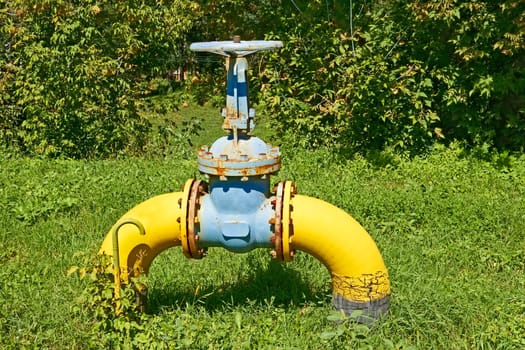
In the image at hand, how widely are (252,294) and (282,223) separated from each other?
842 mm

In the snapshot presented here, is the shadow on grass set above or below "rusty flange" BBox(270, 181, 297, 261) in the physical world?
below

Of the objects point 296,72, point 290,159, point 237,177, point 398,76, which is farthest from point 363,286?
point 296,72

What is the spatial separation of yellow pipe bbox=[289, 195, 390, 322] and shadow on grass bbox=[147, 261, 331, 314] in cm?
35

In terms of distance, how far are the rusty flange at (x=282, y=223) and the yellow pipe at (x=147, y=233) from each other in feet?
1.50

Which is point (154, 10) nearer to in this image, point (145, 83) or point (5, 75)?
point (145, 83)

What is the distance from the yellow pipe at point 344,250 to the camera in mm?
2941

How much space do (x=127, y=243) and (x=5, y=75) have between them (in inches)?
192

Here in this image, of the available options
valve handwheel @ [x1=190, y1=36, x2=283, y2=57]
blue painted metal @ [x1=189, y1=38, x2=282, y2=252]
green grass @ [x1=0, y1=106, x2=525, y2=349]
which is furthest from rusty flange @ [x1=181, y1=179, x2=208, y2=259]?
valve handwheel @ [x1=190, y1=36, x2=283, y2=57]

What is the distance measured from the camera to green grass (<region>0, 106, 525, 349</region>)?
3082mm

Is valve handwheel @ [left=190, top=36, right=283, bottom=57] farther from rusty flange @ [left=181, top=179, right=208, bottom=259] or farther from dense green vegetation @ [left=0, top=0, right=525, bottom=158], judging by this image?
dense green vegetation @ [left=0, top=0, right=525, bottom=158]

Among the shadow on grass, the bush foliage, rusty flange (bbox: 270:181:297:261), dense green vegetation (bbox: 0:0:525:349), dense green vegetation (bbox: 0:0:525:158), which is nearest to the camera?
rusty flange (bbox: 270:181:297:261)

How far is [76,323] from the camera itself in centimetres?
324

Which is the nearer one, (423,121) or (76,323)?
(76,323)

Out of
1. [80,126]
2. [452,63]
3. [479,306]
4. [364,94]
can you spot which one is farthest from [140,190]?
[452,63]
